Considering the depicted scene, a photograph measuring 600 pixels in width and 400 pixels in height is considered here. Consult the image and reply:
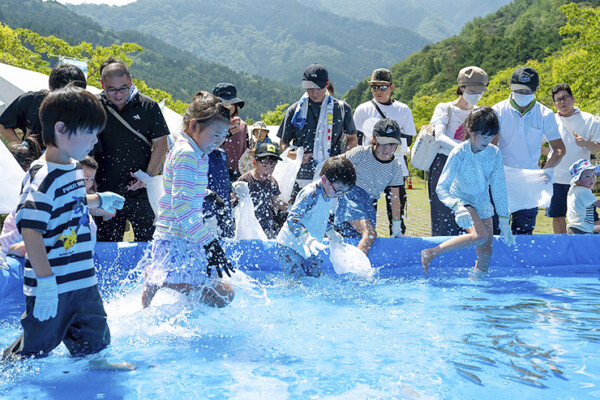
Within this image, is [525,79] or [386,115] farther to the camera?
[386,115]

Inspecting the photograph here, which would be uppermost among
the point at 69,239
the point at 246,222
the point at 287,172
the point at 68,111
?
the point at 68,111

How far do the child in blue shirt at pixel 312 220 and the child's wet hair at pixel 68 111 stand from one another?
7.21ft

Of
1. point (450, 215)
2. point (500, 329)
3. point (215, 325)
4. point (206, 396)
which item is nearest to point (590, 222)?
point (450, 215)

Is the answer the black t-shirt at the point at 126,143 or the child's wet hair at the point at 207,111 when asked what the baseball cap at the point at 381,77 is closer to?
the black t-shirt at the point at 126,143

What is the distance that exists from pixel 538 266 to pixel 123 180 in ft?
13.8

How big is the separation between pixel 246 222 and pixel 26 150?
7.07 feet

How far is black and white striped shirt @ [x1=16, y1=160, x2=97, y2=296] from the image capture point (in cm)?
259

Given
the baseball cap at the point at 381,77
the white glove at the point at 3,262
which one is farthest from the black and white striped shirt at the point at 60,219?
the baseball cap at the point at 381,77

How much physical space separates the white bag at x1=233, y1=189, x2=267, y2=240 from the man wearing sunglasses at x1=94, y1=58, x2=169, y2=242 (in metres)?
0.91

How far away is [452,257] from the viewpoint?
19.7ft

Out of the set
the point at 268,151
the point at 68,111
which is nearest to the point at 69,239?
the point at 68,111

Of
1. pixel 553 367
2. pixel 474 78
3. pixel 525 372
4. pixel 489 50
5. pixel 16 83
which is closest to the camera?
pixel 525 372

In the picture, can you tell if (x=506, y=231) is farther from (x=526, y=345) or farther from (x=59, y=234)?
(x=59, y=234)

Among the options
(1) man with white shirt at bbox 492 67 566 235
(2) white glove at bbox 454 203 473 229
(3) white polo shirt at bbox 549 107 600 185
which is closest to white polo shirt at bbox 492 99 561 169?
(1) man with white shirt at bbox 492 67 566 235
